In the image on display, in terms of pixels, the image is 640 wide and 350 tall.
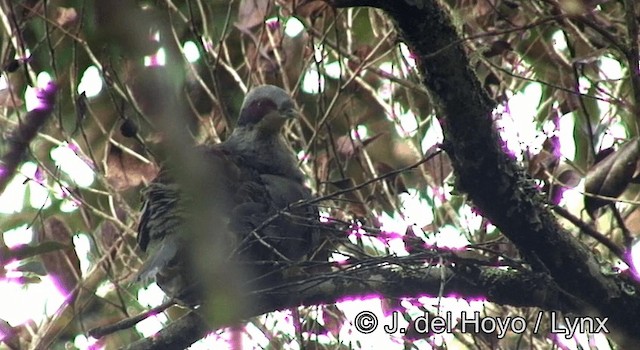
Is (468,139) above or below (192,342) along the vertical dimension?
above

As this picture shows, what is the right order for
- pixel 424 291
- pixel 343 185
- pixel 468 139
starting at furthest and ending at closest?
pixel 343 185 → pixel 424 291 → pixel 468 139

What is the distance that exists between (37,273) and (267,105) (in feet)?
4.64

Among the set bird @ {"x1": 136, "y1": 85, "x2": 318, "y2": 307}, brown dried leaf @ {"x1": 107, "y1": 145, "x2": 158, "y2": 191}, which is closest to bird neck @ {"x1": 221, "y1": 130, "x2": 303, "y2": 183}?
bird @ {"x1": 136, "y1": 85, "x2": 318, "y2": 307}

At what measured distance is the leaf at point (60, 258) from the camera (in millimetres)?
2742

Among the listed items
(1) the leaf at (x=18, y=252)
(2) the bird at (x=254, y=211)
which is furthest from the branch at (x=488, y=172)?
(1) the leaf at (x=18, y=252)

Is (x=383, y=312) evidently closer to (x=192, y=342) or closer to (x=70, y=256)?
(x=192, y=342)

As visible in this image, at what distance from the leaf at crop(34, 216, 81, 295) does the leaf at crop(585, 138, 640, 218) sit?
1.68 metres

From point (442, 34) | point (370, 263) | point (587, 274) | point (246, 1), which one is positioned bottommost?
point (587, 274)

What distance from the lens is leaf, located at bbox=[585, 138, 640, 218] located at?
2.74 m

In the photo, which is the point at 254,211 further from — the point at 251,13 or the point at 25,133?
the point at 25,133

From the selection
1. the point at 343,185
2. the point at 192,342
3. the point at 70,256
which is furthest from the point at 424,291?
the point at 70,256

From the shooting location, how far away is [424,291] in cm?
289

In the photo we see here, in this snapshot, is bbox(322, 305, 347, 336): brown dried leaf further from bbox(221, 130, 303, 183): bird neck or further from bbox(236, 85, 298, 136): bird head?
bbox(236, 85, 298, 136): bird head

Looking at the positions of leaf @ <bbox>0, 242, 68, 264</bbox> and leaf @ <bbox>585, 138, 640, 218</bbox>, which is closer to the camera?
leaf @ <bbox>0, 242, 68, 264</bbox>
